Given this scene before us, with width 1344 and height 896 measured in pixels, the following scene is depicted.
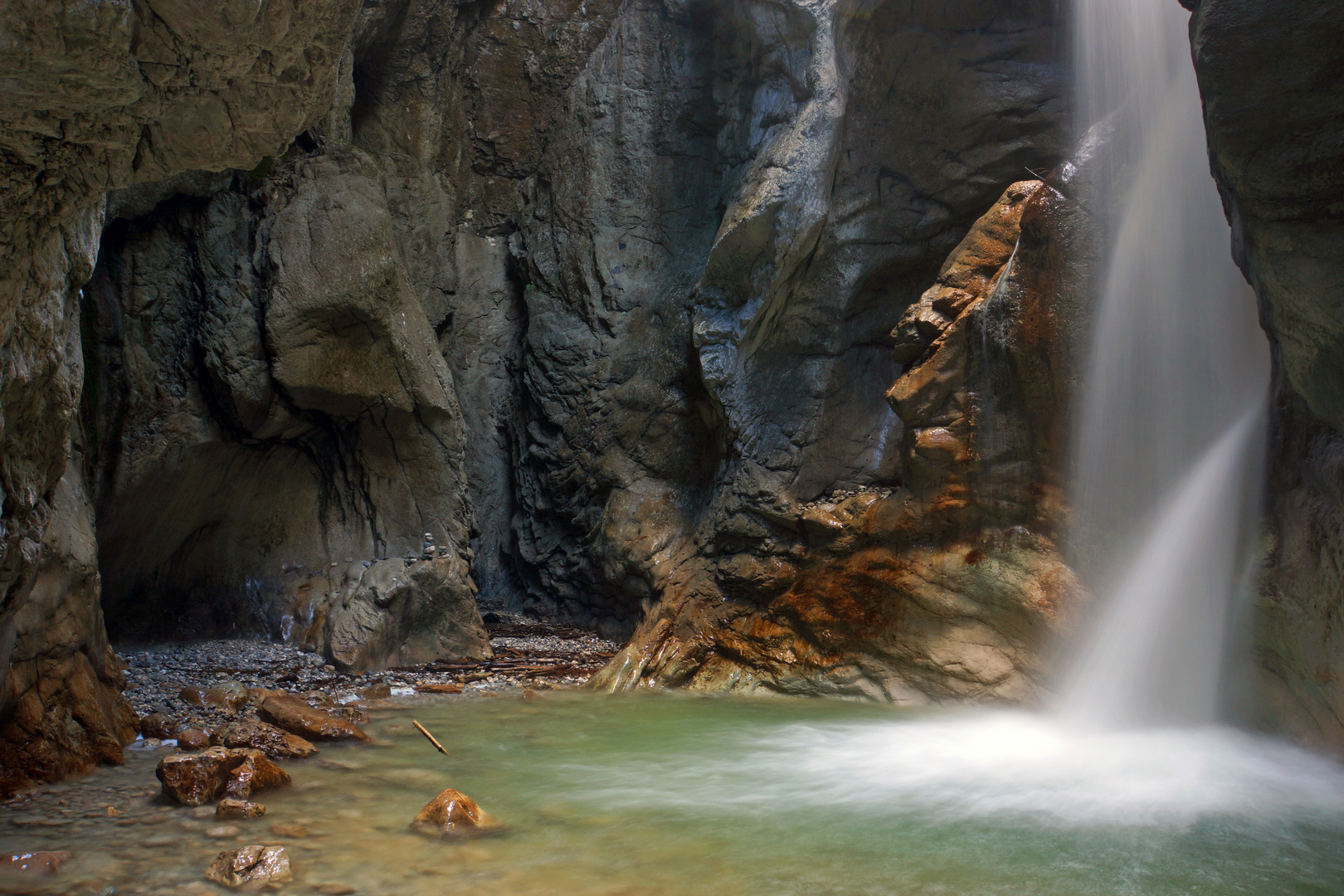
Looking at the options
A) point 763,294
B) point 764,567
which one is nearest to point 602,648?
point 764,567

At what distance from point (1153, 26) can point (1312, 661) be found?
5.75 m

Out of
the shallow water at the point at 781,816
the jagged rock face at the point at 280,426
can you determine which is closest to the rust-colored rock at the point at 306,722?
the shallow water at the point at 781,816

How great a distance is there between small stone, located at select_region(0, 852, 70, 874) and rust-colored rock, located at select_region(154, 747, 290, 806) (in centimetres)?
73

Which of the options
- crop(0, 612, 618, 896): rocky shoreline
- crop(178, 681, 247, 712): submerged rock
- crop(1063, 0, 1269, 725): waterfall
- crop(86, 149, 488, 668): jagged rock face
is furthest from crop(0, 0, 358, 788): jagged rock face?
crop(1063, 0, 1269, 725): waterfall

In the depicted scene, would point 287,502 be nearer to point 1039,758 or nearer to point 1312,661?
point 1039,758

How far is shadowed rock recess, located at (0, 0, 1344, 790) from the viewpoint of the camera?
689cm

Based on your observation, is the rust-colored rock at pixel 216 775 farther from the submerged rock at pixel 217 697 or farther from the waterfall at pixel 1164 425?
the waterfall at pixel 1164 425

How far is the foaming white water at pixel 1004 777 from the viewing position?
418 centimetres

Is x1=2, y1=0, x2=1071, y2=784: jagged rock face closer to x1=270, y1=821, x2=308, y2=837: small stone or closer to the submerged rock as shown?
the submerged rock

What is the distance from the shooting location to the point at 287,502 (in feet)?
30.2

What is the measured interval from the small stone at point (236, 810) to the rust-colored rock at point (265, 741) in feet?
3.25

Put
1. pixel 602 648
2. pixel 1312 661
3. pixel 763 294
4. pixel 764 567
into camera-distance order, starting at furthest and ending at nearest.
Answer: pixel 602 648 < pixel 763 294 < pixel 764 567 < pixel 1312 661

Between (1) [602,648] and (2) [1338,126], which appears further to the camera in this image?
(1) [602,648]

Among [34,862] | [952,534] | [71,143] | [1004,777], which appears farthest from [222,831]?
[952,534]
